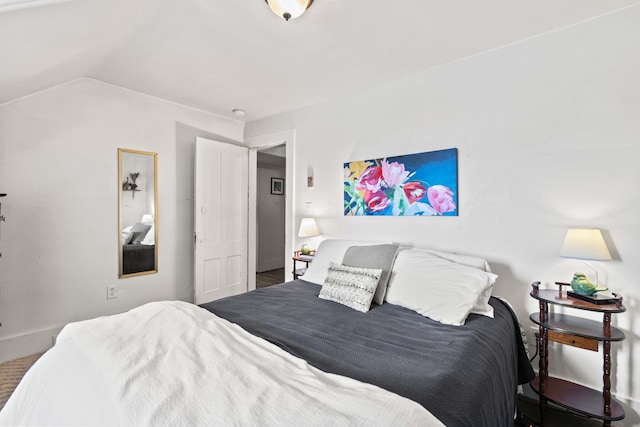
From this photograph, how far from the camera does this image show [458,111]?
2.48 m

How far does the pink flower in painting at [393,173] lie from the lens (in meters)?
2.76

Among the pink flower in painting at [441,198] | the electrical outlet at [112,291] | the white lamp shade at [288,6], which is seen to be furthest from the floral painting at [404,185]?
the electrical outlet at [112,291]

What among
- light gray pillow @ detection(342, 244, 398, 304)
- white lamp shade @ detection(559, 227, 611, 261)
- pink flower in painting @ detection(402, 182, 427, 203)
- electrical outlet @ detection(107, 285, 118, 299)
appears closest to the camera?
white lamp shade @ detection(559, 227, 611, 261)

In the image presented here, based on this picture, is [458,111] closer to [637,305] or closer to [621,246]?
[621,246]

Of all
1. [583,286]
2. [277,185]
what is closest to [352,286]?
[583,286]

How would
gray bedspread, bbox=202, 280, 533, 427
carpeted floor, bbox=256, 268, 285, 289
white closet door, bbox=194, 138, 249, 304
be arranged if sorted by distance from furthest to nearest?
carpeted floor, bbox=256, 268, 285, 289 < white closet door, bbox=194, 138, 249, 304 < gray bedspread, bbox=202, 280, 533, 427

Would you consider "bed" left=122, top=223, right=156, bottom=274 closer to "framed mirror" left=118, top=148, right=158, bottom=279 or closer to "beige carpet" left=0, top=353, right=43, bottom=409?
"framed mirror" left=118, top=148, right=158, bottom=279

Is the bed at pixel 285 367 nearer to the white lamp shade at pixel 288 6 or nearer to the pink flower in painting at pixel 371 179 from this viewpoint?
the pink flower in painting at pixel 371 179

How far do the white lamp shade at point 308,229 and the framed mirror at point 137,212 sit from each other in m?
1.69

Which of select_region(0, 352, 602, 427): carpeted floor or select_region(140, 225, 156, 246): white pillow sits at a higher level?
select_region(140, 225, 156, 246): white pillow

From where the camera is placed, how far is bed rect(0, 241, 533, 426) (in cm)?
87

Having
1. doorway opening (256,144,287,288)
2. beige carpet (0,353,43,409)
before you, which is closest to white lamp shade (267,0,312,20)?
beige carpet (0,353,43,409)

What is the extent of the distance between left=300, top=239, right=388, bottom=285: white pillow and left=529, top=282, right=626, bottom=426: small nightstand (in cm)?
124

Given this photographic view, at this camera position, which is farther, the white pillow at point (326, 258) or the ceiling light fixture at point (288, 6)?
the white pillow at point (326, 258)
